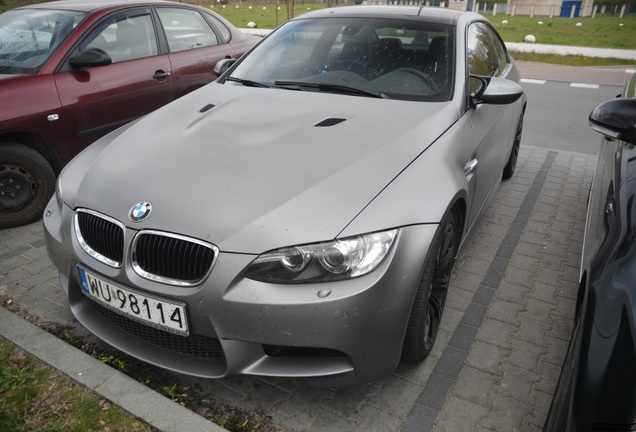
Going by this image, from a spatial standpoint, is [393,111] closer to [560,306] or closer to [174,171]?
[174,171]

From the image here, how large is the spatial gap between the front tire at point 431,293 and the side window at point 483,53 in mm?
1012

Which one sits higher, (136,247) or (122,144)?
(122,144)

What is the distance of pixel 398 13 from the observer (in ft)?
11.5

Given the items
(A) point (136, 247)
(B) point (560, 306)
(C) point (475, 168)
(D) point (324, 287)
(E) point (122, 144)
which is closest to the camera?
(D) point (324, 287)

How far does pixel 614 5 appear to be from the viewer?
42000 millimetres

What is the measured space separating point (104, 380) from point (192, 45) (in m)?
3.72

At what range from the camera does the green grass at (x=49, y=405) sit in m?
2.09

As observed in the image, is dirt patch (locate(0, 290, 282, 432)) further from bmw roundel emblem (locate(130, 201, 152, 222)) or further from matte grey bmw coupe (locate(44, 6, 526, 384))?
bmw roundel emblem (locate(130, 201, 152, 222))

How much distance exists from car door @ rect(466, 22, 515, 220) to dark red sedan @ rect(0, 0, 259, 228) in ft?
8.87

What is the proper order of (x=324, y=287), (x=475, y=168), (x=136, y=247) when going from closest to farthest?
1. (x=324, y=287)
2. (x=136, y=247)
3. (x=475, y=168)

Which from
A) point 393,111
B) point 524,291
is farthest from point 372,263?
point 524,291

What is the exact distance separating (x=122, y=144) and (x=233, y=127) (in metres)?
0.59

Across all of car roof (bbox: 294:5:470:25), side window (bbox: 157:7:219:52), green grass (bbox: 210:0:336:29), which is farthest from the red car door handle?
green grass (bbox: 210:0:336:29)

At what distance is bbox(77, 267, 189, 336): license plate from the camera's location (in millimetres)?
2006
